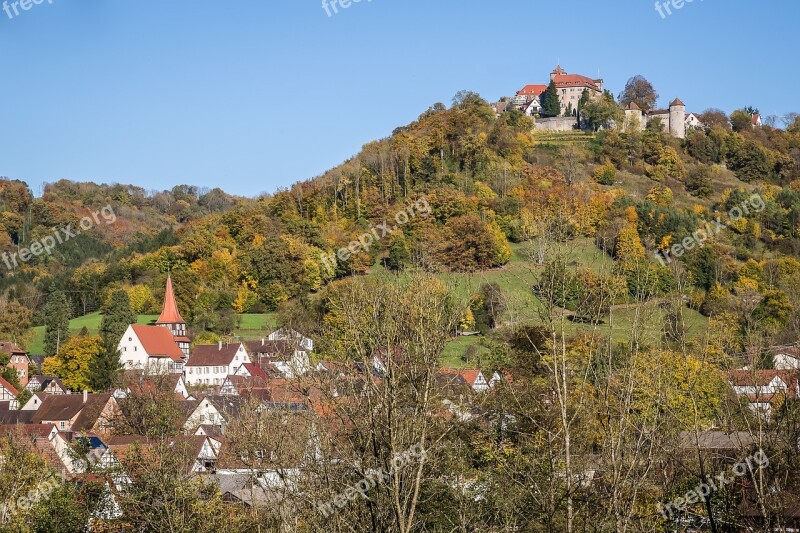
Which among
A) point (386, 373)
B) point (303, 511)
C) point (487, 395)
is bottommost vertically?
point (487, 395)

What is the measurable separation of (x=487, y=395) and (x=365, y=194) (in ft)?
159

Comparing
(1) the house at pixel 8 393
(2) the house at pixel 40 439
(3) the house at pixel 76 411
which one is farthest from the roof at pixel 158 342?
(2) the house at pixel 40 439

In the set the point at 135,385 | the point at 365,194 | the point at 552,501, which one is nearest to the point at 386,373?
the point at 552,501

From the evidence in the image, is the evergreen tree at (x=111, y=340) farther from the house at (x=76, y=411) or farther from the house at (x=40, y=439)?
the house at (x=40, y=439)

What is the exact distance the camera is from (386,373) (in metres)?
11.9

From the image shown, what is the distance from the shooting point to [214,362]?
2269 inches

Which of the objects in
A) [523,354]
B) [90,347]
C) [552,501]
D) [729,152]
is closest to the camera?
[552,501]

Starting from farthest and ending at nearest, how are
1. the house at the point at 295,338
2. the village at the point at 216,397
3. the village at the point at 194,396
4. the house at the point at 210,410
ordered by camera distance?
1. the house at the point at 210,410
2. the house at the point at 295,338
3. the village at the point at 194,396
4. the village at the point at 216,397

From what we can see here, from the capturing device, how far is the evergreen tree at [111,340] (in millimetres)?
52375

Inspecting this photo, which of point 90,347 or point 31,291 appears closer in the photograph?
point 90,347

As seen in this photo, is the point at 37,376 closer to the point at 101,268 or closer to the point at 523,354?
the point at 101,268

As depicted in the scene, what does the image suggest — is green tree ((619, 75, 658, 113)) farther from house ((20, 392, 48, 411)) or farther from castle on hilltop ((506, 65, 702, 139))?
house ((20, 392, 48, 411))

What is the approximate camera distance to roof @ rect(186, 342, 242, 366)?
5693 cm

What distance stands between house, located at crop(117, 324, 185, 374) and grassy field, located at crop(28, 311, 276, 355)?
4.24 metres
